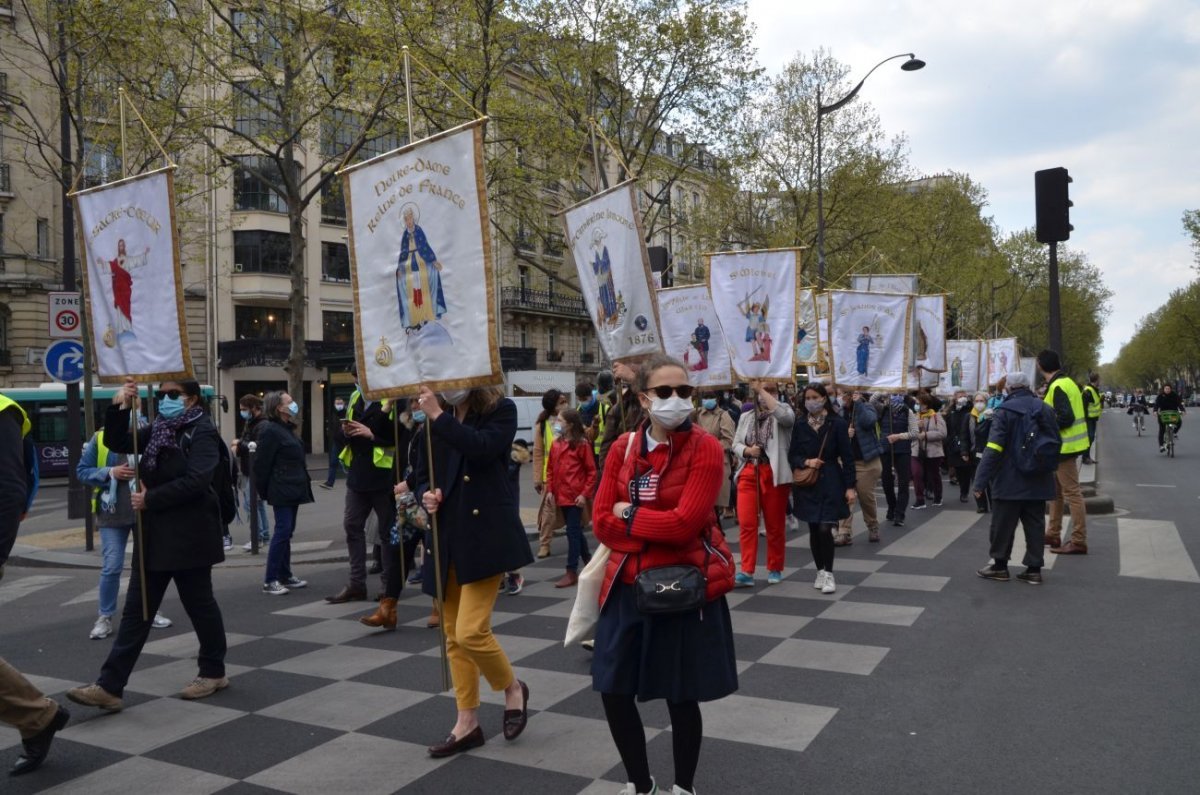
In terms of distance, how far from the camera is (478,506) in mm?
4453

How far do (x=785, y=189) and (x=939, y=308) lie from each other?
65.8 feet

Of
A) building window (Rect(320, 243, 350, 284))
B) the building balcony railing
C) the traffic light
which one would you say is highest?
building window (Rect(320, 243, 350, 284))

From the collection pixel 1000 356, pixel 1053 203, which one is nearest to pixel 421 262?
pixel 1053 203

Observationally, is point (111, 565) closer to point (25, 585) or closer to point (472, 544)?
point (25, 585)

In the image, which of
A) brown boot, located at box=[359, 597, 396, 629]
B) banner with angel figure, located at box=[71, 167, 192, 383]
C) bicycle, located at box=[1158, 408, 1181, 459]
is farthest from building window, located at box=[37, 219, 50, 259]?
bicycle, located at box=[1158, 408, 1181, 459]

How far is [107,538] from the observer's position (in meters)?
6.88

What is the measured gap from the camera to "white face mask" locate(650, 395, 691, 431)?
11.6ft

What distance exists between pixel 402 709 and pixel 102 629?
3.19m

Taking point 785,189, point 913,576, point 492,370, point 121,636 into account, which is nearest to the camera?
point 492,370

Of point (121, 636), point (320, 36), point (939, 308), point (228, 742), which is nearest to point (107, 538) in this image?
point (121, 636)

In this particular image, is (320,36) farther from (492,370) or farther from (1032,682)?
(1032,682)

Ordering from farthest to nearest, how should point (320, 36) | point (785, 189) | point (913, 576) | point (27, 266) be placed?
point (785, 189)
point (27, 266)
point (320, 36)
point (913, 576)

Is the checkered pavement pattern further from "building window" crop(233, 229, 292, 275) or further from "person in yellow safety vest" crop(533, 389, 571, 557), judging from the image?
"building window" crop(233, 229, 292, 275)

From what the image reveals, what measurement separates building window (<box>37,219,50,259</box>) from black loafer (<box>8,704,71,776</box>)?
3169 cm
